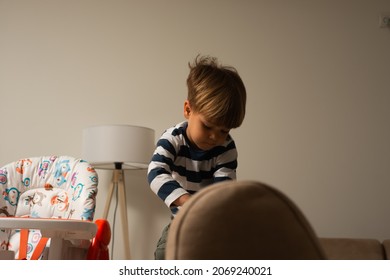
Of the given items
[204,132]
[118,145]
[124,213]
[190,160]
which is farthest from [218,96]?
[124,213]

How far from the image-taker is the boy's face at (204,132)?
1.47 meters

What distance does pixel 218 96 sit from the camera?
4.72 feet

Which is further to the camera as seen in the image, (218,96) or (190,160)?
(190,160)

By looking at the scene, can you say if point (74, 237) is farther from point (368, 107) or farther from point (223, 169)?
point (368, 107)

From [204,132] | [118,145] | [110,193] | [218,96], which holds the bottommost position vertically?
[110,193]

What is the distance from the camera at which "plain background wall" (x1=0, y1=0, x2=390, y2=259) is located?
3129 millimetres

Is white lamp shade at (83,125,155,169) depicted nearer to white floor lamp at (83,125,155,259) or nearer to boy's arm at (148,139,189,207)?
white floor lamp at (83,125,155,259)

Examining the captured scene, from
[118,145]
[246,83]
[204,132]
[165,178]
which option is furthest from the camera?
[246,83]

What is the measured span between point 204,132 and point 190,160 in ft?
0.43

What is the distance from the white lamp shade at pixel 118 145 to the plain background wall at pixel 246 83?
0.41 meters

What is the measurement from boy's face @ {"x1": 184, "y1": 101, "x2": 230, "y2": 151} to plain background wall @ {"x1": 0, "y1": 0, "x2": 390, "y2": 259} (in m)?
1.59

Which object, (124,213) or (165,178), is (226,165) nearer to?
(165,178)

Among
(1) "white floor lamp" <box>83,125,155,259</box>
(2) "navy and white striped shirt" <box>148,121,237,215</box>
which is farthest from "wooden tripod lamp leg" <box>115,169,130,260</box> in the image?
(2) "navy and white striped shirt" <box>148,121,237,215</box>

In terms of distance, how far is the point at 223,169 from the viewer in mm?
1562
